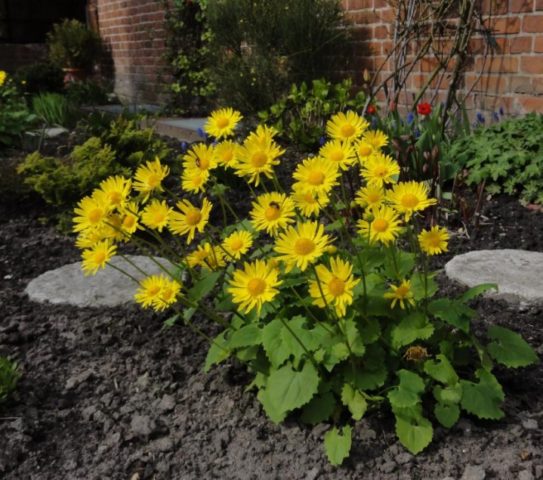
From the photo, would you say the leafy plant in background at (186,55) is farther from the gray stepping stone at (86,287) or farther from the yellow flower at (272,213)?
the yellow flower at (272,213)

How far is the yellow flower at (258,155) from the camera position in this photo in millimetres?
1634

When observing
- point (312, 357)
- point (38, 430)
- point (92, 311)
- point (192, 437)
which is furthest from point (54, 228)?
point (312, 357)

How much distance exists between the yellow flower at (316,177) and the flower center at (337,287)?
9.3 inches

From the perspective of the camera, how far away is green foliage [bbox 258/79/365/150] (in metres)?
5.05

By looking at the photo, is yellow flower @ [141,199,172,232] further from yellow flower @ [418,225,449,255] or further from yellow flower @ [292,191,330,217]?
yellow flower @ [418,225,449,255]

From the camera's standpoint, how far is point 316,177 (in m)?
1.57

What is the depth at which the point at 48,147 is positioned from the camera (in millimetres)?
6008

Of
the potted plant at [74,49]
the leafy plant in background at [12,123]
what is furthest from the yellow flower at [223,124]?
the potted plant at [74,49]

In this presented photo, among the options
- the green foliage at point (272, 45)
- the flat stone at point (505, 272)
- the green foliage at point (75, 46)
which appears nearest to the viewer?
the flat stone at point (505, 272)

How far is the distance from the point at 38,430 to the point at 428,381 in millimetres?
1180

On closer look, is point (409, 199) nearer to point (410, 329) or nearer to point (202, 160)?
point (410, 329)

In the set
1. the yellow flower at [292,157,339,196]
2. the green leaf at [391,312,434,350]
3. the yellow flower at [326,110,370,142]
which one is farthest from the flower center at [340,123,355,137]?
the green leaf at [391,312,434,350]

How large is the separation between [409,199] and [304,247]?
299 millimetres

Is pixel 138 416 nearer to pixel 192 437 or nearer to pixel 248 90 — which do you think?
pixel 192 437
